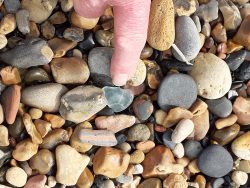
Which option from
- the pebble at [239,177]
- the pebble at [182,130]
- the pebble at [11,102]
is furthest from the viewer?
the pebble at [239,177]

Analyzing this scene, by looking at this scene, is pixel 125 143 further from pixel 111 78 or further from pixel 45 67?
pixel 45 67

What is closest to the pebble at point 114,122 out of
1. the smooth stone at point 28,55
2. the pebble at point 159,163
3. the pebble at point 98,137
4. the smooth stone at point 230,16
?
the pebble at point 98,137

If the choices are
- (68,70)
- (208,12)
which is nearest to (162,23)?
(208,12)

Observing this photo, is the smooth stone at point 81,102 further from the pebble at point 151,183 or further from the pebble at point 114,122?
the pebble at point 151,183

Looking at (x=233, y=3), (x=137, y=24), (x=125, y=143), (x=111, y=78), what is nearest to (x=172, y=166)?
(x=125, y=143)

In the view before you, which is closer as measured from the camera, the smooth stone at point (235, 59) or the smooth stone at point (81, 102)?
the smooth stone at point (81, 102)

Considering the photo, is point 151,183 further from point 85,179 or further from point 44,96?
point 44,96

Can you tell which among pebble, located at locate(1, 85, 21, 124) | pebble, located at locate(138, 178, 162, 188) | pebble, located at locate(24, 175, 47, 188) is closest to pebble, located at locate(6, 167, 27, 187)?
pebble, located at locate(24, 175, 47, 188)
